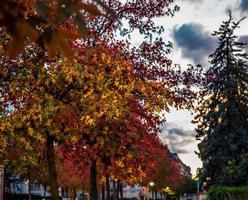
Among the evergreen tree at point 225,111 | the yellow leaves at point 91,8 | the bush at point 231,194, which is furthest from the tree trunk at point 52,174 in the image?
the evergreen tree at point 225,111

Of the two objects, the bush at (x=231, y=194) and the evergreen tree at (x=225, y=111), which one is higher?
the evergreen tree at (x=225, y=111)

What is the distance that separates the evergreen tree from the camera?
42281mm

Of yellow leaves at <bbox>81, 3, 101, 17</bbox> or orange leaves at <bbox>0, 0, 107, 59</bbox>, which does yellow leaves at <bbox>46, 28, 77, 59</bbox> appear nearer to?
orange leaves at <bbox>0, 0, 107, 59</bbox>

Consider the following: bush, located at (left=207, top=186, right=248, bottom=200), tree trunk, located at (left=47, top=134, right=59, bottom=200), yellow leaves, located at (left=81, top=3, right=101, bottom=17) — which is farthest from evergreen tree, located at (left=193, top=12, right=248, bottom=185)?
yellow leaves, located at (left=81, top=3, right=101, bottom=17)

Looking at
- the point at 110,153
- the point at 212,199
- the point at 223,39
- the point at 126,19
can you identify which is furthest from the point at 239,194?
the point at 223,39

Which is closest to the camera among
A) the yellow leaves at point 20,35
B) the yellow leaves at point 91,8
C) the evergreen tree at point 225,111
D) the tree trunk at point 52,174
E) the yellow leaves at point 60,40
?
the yellow leaves at point 20,35

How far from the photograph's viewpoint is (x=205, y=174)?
42.9m

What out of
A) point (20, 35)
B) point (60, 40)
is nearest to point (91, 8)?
point (60, 40)

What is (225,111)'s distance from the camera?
43.3 meters

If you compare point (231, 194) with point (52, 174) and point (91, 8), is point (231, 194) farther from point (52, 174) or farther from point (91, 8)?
point (91, 8)

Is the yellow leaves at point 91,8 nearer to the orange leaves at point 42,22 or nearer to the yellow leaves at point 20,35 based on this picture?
the orange leaves at point 42,22

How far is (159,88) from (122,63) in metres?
1.72

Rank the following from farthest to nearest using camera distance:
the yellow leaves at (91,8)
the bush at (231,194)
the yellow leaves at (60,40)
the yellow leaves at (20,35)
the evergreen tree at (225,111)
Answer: the evergreen tree at (225,111) → the bush at (231,194) → the yellow leaves at (91,8) → the yellow leaves at (60,40) → the yellow leaves at (20,35)

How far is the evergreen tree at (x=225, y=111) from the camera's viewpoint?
4228 cm
